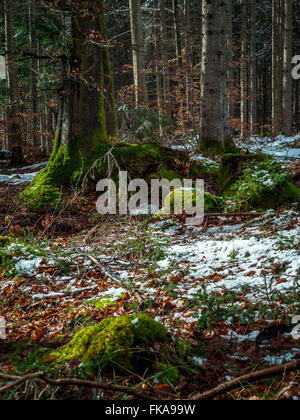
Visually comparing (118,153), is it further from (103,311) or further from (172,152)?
(103,311)

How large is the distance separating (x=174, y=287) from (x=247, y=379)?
160cm

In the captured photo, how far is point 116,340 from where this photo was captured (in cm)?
210

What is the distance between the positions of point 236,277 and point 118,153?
4.76 meters

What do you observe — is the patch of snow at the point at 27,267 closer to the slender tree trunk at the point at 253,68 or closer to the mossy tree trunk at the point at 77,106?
the mossy tree trunk at the point at 77,106

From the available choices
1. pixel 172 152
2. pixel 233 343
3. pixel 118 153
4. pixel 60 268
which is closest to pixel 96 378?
pixel 233 343

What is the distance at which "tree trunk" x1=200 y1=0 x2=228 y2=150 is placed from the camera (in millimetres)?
8469

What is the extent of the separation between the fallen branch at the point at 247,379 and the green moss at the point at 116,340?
1.75 feet

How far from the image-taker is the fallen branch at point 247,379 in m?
1.66

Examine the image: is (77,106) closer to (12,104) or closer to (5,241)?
(5,241)

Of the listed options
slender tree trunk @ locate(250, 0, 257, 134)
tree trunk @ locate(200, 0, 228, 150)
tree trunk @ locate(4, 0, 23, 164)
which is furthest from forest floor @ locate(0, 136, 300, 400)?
slender tree trunk @ locate(250, 0, 257, 134)

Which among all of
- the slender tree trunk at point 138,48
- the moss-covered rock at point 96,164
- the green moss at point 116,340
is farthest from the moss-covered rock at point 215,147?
the green moss at point 116,340

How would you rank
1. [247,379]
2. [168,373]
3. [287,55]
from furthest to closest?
1. [287,55]
2. [168,373]
3. [247,379]

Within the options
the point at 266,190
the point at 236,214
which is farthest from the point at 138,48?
the point at 236,214

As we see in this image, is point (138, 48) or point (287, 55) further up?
point (287, 55)
